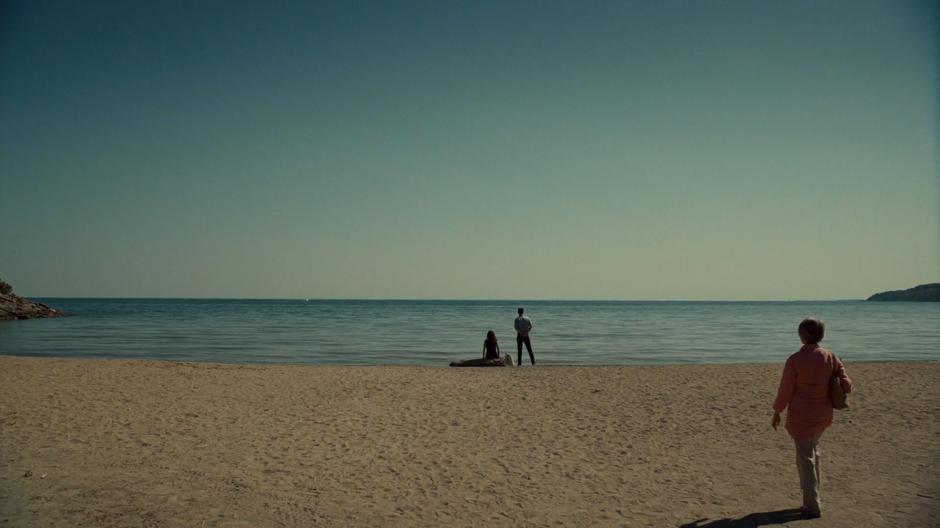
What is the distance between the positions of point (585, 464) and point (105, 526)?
548 cm

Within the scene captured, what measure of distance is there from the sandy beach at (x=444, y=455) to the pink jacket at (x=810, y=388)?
3.21ft

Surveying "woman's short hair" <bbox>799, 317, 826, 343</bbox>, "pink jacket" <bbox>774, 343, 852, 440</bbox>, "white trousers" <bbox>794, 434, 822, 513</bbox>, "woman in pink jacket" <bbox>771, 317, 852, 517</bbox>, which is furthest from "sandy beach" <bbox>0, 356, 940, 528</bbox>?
"woman's short hair" <bbox>799, 317, 826, 343</bbox>

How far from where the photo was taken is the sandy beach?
571 cm

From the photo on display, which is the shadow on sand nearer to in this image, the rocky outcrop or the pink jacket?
the pink jacket

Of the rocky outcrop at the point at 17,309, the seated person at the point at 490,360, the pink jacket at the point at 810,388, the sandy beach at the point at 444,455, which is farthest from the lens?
the rocky outcrop at the point at 17,309

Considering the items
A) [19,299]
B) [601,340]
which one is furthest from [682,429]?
[19,299]

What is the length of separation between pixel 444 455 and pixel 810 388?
15.4 ft

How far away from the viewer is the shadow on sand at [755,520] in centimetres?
535

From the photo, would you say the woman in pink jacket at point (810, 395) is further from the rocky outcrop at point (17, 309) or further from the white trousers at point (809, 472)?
the rocky outcrop at point (17, 309)

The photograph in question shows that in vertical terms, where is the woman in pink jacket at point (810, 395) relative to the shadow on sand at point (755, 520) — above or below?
above

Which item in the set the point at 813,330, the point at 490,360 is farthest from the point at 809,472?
the point at 490,360

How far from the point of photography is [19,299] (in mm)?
54875

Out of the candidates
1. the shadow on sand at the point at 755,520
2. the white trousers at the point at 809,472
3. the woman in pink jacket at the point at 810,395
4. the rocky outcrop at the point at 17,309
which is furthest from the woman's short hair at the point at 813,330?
the rocky outcrop at the point at 17,309

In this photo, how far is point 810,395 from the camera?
17.5 feet
